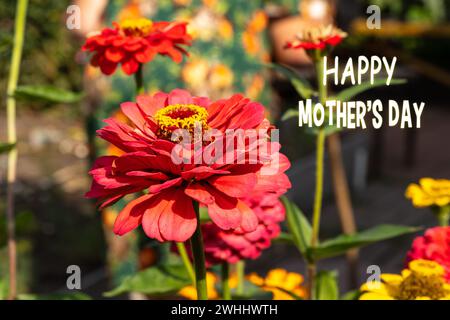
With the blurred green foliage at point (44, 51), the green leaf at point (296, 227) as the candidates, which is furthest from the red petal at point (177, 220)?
the blurred green foliage at point (44, 51)

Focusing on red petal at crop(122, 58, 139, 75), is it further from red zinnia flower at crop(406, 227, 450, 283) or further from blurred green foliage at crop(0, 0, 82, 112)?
blurred green foliage at crop(0, 0, 82, 112)

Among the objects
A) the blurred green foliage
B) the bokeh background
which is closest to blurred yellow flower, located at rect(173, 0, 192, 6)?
the bokeh background

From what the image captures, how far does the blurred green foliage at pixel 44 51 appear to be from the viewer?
17.9ft

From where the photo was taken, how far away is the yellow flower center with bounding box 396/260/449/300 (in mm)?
590

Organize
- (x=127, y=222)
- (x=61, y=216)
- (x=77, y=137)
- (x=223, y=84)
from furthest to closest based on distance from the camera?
(x=77, y=137)
(x=61, y=216)
(x=223, y=84)
(x=127, y=222)

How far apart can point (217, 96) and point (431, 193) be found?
67cm

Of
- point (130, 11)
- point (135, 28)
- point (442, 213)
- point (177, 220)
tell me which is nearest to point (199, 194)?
point (177, 220)

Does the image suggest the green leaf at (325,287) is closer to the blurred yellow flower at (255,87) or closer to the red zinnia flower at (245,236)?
the red zinnia flower at (245,236)

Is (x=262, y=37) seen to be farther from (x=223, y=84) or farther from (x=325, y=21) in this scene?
(x=325, y=21)

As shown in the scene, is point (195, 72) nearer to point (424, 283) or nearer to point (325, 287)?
point (325, 287)

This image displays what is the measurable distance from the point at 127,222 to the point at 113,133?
6 centimetres

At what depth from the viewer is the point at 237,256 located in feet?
2.54

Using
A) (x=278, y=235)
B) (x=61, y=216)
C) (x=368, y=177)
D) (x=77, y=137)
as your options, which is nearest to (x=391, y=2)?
(x=368, y=177)

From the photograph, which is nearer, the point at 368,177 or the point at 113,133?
the point at 113,133
